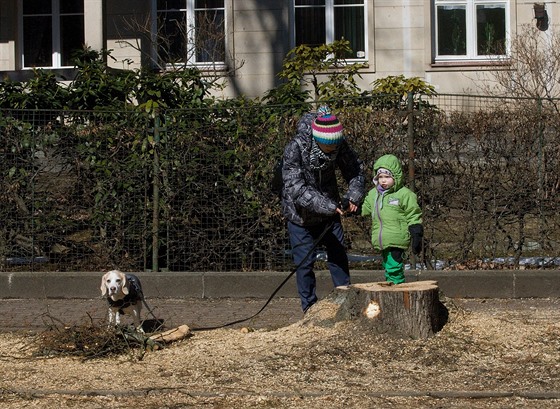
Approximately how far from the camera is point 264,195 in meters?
11.0

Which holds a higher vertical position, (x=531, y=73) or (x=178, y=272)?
(x=531, y=73)

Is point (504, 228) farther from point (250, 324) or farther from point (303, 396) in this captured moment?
point (303, 396)

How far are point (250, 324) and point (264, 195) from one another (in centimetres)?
213

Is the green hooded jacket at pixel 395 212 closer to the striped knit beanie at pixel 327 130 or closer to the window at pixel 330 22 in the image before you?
the striped knit beanie at pixel 327 130

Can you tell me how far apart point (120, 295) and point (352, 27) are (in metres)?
11.9

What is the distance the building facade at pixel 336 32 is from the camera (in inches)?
731

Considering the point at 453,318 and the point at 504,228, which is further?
the point at 504,228

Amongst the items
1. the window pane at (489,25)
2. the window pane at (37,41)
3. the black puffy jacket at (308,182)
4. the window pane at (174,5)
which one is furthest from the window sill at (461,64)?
the black puffy jacket at (308,182)

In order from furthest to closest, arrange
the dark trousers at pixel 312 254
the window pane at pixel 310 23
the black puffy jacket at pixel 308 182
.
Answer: the window pane at pixel 310 23 → the dark trousers at pixel 312 254 → the black puffy jacket at pixel 308 182

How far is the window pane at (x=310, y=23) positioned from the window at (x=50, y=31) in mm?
4120

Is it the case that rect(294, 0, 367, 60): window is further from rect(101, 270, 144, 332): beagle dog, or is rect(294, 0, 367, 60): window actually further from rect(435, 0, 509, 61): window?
rect(101, 270, 144, 332): beagle dog

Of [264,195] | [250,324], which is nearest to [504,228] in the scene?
[264,195]

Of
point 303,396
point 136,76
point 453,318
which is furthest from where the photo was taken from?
point 136,76

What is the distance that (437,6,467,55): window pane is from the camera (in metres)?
19.0
